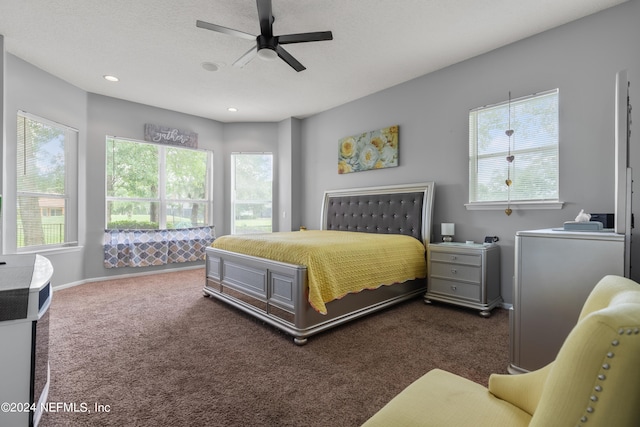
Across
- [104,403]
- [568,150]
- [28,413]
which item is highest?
[568,150]

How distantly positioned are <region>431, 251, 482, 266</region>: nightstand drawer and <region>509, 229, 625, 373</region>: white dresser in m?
1.23

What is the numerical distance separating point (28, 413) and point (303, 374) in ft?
4.40

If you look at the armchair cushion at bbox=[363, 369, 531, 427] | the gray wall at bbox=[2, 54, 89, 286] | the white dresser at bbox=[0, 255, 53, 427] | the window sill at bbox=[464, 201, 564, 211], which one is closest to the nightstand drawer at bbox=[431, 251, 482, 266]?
the window sill at bbox=[464, 201, 564, 211]

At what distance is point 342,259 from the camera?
8.75 ft

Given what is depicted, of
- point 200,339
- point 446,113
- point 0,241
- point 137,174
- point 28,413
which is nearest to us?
point 28,413

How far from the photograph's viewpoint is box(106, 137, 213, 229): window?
484 centimetres

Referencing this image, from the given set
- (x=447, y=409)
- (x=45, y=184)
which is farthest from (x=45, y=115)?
(x=447, y=409)

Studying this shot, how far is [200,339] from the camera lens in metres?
2.45

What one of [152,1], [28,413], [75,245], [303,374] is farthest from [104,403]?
[75,245]

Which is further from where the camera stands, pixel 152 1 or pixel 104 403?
pixel 152 1

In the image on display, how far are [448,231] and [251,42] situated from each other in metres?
3.10

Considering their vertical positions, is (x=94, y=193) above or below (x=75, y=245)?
above

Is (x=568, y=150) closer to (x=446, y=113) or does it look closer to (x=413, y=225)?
(x=446, y=113)

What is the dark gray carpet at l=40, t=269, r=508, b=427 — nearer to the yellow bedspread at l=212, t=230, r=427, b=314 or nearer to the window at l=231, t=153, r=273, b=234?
the yellow bedspread at l=212, t=230, r=427, b=314
